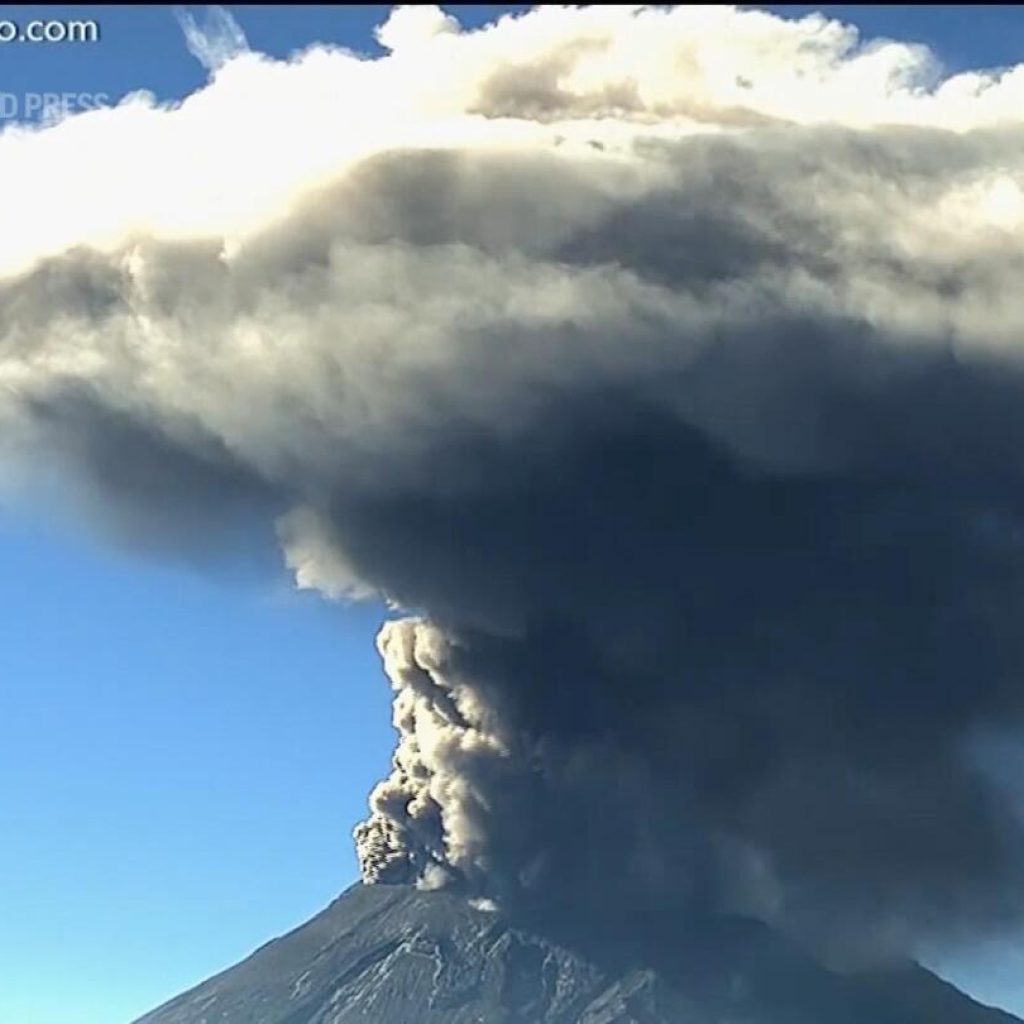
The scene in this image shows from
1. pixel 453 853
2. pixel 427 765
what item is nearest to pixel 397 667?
pixel 427 765

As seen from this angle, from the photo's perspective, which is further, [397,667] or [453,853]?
[453,853]

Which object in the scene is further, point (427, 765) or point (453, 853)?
point (453, 853)

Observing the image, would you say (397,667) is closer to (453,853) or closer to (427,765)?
(427,765)
